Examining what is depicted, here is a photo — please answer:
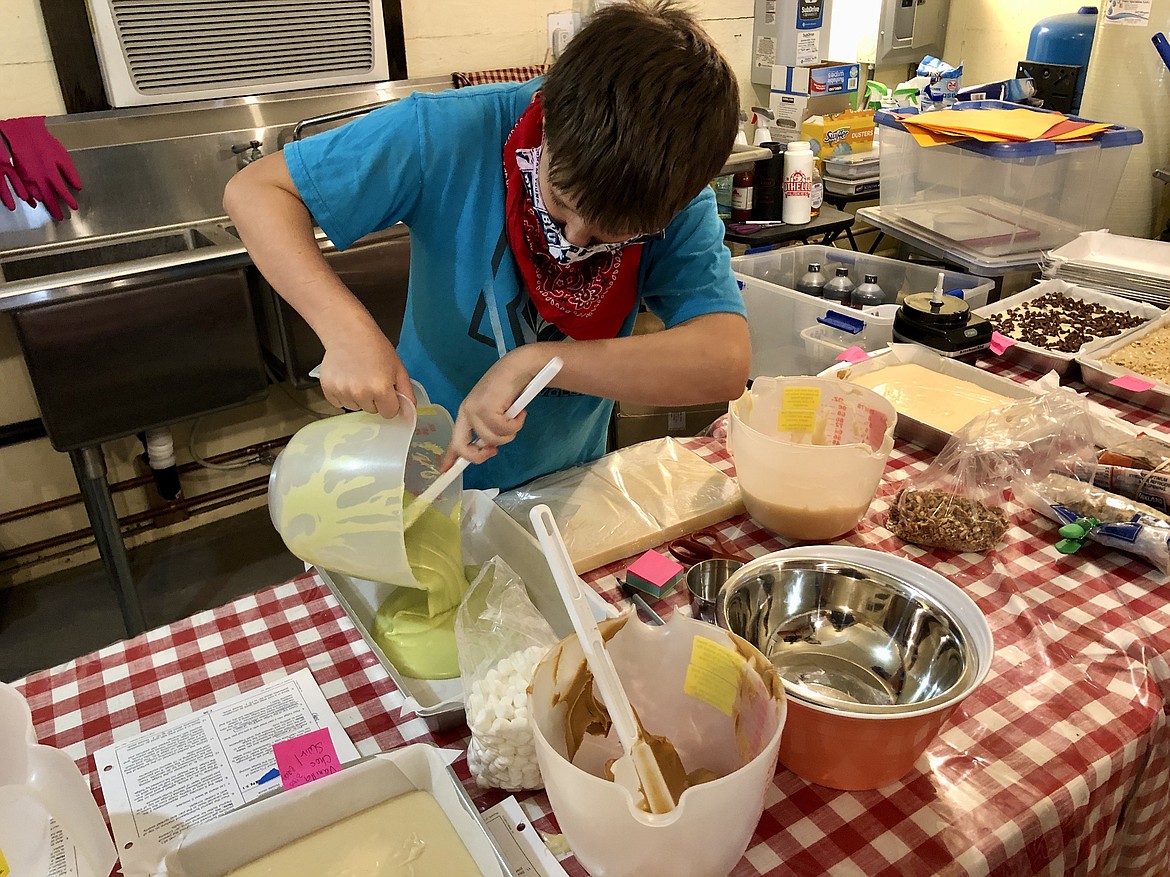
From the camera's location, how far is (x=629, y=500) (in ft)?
4.12

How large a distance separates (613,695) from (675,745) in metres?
0.18

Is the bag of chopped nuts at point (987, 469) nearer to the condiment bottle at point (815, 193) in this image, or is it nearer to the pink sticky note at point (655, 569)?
the pink sticky note at point (655, 569)

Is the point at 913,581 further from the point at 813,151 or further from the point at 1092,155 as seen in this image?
the point at 813,151

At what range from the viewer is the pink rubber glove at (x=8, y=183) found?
6.44ft

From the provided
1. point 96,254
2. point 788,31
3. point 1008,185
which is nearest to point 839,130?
point 788,31

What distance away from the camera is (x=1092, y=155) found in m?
2.20

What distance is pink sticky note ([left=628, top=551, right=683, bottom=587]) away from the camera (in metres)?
1.08

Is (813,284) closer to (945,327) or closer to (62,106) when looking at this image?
(945,327)

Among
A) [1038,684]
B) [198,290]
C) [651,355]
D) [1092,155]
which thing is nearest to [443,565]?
[651,355]

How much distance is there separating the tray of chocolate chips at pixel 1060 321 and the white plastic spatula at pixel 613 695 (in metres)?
1.34

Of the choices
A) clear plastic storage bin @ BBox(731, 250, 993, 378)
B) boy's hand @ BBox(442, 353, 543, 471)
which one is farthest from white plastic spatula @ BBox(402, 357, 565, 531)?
clear plastic storage bin @ BBox(731, 250, 993, 378)

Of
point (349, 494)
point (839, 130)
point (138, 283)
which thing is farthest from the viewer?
point (839, 130)

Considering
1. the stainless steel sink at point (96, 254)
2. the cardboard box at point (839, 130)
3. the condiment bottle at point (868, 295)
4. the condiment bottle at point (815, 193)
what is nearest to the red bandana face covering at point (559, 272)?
the condiment bottle at point (868, 295)

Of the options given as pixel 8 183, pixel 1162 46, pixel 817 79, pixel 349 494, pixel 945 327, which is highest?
pixel 1162 46
